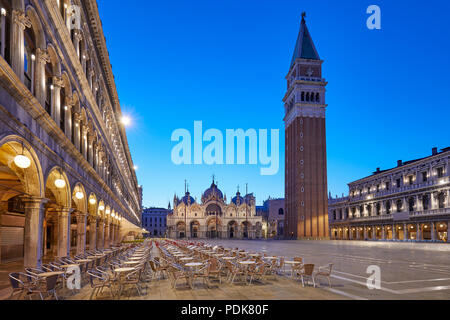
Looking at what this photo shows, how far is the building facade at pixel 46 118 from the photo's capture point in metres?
9.66

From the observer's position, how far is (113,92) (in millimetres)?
32062

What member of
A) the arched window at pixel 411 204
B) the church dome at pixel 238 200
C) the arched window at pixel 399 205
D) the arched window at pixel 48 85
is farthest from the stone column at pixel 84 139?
the church dome at pixel 238 200

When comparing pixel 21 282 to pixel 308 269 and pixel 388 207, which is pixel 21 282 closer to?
pixel 308 269

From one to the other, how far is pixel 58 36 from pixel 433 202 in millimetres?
59744

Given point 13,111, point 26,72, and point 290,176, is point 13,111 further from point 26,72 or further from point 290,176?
point 290,176

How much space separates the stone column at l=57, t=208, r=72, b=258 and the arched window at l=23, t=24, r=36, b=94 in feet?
19.9

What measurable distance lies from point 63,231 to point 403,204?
63364mm

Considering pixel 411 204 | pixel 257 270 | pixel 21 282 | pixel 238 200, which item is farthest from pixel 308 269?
pixel 238 200

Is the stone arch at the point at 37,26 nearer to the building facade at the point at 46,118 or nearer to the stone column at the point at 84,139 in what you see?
the building facade at the point at 46,118

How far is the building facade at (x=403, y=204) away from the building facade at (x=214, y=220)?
34385mm

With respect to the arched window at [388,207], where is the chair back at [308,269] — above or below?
below

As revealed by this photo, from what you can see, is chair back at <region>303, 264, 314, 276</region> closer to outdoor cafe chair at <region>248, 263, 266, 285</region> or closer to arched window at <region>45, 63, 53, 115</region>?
outdoor cafe chair at <region>248, 263, 266, 285</region>

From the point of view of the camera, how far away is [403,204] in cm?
6481
